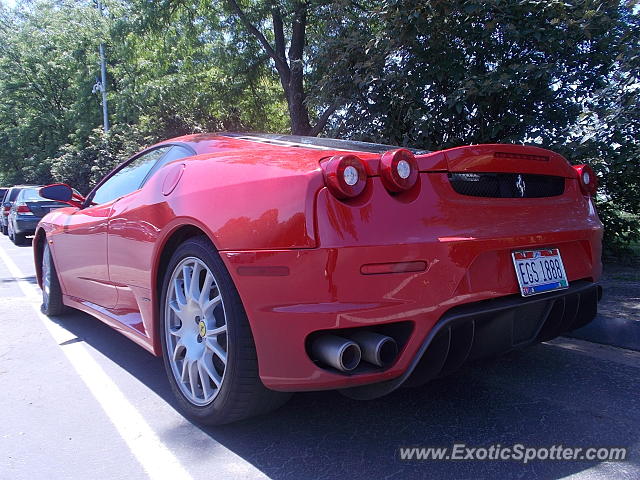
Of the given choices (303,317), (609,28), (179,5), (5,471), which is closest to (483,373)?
(303,317)

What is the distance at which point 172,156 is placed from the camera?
3.45m

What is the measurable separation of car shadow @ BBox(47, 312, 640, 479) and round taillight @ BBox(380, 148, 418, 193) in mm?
1194

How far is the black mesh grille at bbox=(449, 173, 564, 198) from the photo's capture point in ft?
7.82

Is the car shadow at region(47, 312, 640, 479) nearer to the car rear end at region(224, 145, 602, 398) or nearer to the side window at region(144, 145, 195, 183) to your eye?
the car rear end at region(224, 145, 602, 398)

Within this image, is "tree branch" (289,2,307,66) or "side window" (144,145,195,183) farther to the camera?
"tree branch" (289,2,307,66)

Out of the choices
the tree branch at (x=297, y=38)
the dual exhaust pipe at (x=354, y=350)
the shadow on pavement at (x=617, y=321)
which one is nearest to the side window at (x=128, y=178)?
the dual exhaust pipe at (x=354, y=350)

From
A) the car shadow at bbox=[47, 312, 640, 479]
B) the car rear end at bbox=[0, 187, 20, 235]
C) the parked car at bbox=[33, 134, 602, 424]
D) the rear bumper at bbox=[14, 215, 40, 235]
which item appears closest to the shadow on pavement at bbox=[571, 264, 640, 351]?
the car shadow at bbox=[47, 312, 640, 479]

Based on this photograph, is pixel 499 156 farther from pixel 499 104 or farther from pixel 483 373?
pixel 499 104

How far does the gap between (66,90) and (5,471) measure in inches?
1295

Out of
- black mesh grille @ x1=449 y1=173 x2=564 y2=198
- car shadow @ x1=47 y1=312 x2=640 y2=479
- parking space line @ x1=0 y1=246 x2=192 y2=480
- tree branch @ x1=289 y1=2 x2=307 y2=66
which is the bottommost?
parking space line @ x1=0 y1=246 x2=192 y2=480

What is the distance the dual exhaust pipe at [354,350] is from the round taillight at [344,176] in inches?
22.5

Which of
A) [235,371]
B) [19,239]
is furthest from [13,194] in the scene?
[235,371]

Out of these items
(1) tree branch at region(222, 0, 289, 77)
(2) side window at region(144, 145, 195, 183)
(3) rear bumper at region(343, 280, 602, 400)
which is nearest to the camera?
(3) rear bumper at region(343, 280, 602, 400)

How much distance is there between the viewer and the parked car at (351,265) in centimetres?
208
